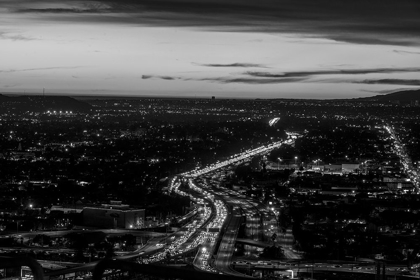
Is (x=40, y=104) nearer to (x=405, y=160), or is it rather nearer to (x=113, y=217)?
(x=405, y=160)

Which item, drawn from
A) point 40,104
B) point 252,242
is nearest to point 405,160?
point 252,242

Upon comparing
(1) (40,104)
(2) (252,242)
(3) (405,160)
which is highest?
(1) (40,104)

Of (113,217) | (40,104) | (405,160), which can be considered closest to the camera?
(113,217)

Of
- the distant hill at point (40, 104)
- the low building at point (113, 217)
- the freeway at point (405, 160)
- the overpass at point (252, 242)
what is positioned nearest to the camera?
the overpass at point (252, 242)

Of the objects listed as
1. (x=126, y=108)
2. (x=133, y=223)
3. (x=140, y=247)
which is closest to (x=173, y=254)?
(x=140, y=247)

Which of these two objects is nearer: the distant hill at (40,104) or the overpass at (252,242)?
the overpass at (252,242)

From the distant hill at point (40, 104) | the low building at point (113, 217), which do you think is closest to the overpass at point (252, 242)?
the low building at point (113, 217)

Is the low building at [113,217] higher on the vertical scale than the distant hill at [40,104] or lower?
lower

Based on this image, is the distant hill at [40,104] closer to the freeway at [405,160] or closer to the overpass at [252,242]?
the freeway at [405,160]
